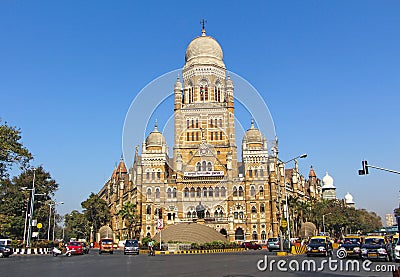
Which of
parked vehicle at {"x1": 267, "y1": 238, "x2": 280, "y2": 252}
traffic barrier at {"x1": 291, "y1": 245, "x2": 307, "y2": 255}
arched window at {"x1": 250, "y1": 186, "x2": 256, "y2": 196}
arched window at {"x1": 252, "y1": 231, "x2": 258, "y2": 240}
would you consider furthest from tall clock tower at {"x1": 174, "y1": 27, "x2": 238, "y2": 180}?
traffic barrier at {"x1": 291, "y1": 245, "x2": 307, "y2": 255}

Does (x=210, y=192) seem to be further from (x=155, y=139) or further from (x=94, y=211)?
(x=94, y=211)

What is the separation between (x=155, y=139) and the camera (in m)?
81.5

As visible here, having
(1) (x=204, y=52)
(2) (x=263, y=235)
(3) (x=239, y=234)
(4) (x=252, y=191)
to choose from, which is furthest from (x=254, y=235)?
(1) (x=204, y=52)

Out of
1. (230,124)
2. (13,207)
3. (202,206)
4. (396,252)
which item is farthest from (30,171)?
(396,252)

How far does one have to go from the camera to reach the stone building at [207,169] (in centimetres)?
7306

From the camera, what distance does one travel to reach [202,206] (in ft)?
240

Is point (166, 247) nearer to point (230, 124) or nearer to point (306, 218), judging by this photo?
point (230, 124)

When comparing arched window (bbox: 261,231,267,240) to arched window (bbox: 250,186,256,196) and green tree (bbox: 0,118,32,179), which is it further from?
green tree (bbox: 0,118,32,179)

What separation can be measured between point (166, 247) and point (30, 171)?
111ft

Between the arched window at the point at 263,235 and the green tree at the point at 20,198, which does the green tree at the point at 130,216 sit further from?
the arched window at the point at 263,235

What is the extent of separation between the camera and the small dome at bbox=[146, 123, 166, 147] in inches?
3196

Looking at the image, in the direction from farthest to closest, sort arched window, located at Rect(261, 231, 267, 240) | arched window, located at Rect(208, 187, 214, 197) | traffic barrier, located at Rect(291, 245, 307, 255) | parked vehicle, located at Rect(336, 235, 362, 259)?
arched window, located at Rect(208, 187, 214, 197) < arched window, located at Rect(261, 231, 267, 240) < traffic barrier, located at Rect(291, 245, 307, 255) < parked vehicle, located at Rect(336, 235, 362, 259)

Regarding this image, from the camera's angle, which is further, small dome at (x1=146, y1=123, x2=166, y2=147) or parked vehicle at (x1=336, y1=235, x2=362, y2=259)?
small dome at (x1=146, y1=123, x2=166, y2=147)

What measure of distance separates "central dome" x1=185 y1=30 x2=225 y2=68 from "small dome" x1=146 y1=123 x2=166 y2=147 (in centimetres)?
1712
